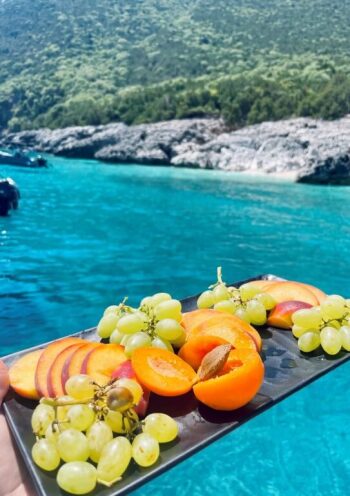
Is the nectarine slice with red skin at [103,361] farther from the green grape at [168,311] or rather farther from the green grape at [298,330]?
the green grape at [298,330]

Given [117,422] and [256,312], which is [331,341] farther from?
[117,422]

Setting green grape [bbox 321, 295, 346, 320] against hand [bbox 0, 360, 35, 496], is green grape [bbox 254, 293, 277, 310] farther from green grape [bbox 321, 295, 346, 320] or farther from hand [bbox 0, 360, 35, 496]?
hand [bbox 0, 360, 35, 496]

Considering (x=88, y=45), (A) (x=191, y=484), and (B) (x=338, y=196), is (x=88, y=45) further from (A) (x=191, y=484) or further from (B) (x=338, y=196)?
(A) (x=191, y=484)

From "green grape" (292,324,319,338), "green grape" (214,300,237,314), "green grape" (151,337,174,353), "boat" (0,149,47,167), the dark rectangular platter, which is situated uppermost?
"boat" (0,149,47,167)

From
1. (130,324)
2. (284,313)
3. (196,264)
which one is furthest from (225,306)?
(196,264)

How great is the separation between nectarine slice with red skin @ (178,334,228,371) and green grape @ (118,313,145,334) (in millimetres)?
327

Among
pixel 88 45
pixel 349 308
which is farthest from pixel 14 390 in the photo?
pixel 88 45

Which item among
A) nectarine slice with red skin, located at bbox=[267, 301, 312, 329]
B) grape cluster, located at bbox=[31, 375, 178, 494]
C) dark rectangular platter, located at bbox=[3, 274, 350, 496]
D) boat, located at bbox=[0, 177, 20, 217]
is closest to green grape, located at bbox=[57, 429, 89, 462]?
grape cluster, located at bbox=[31, 375, 178, 494]

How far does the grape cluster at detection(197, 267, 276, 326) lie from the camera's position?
10.6 ft

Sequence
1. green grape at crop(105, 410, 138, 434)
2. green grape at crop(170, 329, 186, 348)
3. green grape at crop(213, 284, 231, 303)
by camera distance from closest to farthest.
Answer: green grape at crop(105, 410, 138, 434) → green grape at crop(170, 329, 186, 348) → green grape at crop(213, 284, 231, 303)

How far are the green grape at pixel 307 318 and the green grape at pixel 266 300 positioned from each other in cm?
22

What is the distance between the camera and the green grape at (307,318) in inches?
123

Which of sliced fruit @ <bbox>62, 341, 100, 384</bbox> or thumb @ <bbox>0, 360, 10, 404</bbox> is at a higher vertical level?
sliced fruit @ <bbox>62, 341, 100, 384</bbox>

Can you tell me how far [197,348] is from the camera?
8.23ft
